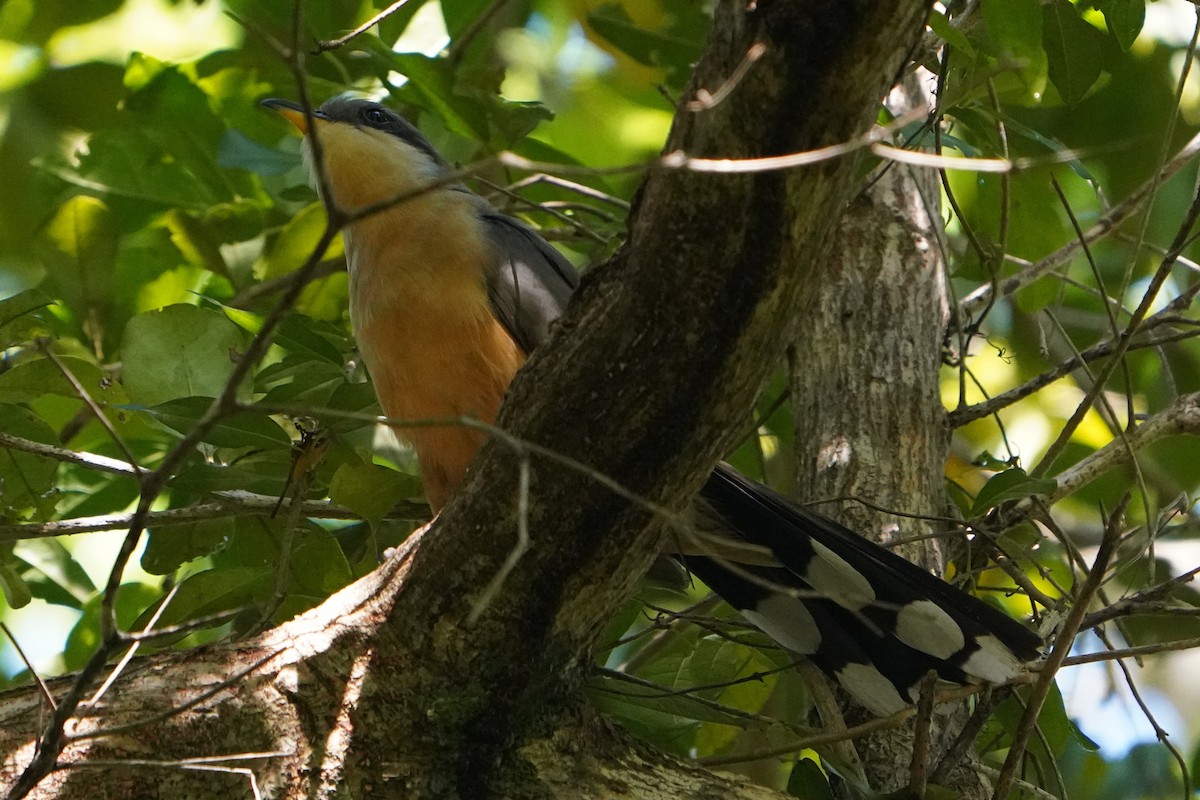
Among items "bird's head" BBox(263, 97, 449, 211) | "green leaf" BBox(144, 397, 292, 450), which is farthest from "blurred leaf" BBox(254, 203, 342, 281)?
"green leaf" BBox(144, 397, 292, 450)

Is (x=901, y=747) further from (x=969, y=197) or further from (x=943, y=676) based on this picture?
(x=969, y=197)

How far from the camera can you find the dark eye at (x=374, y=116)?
4.77m

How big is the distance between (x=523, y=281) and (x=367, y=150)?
1.20 metres

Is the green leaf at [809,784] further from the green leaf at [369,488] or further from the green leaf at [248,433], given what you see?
the green leaf at [248,433]

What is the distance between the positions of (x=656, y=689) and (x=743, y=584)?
536 mm

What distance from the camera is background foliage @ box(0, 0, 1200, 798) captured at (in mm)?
3338

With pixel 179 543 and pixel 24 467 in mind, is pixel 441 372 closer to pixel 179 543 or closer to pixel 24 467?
pixel 179 543

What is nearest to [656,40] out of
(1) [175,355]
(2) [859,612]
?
Result: (1) [175,355]

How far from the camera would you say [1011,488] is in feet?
10.4

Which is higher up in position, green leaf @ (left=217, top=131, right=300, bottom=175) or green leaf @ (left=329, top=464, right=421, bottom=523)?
green leaf @ (left=217, top=131, right=300, bottom=175)

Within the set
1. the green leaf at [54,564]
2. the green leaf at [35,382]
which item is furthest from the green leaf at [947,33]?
the green leaf at [54,564]

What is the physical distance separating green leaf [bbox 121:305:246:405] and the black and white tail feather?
1.43m

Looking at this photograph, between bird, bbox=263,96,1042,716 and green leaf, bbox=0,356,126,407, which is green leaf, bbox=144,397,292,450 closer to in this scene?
green leaf, bbox=0,356,126,407

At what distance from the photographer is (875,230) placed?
405cm
